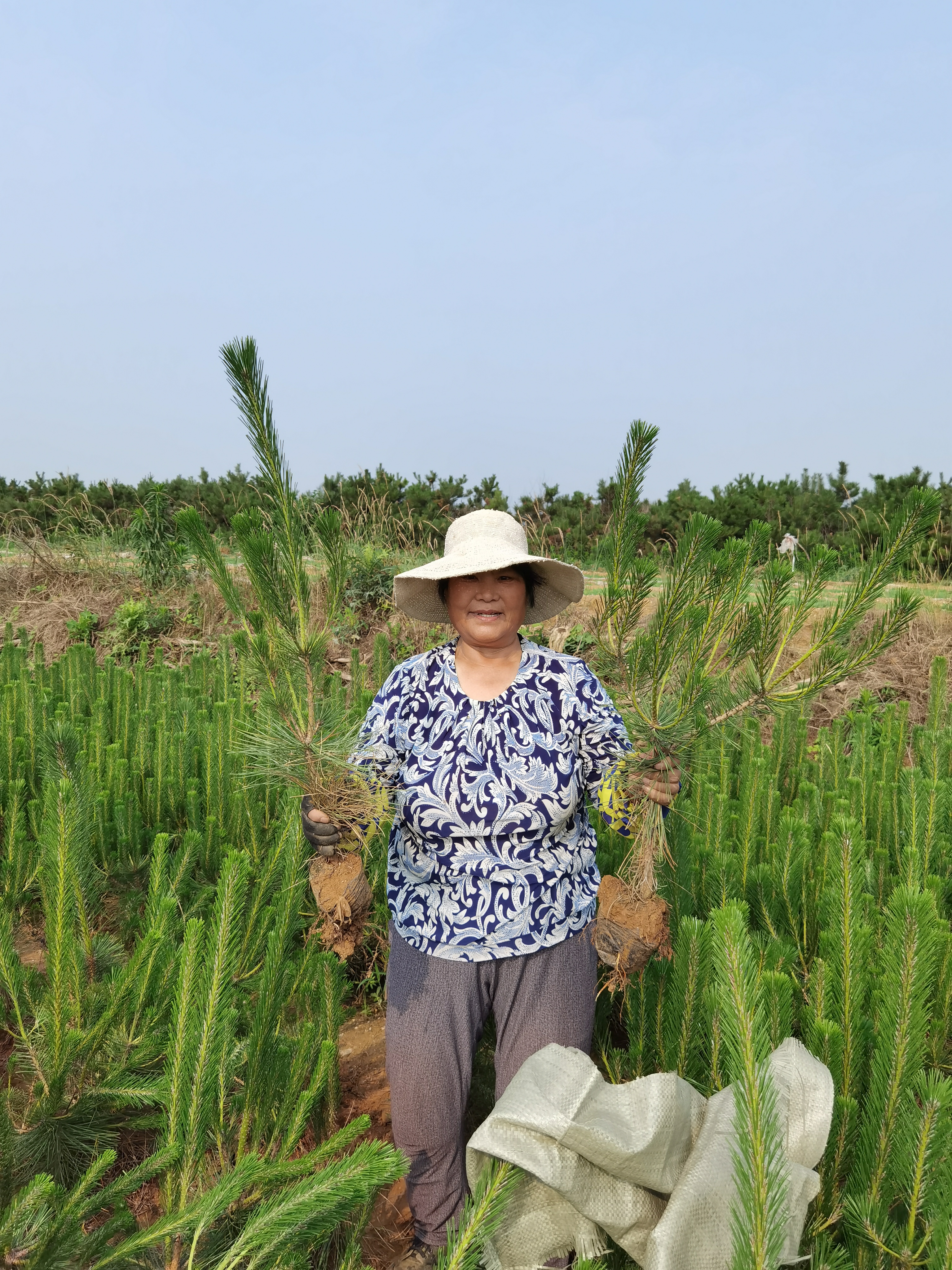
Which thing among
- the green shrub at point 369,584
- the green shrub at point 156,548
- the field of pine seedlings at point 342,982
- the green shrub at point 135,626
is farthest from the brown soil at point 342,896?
the green shrub at point 156,548

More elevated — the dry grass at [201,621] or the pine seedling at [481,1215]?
the dry grass at [201,621]

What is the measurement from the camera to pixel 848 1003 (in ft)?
5.68

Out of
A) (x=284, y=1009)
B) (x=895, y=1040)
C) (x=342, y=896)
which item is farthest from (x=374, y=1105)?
(x=895, y=1040)

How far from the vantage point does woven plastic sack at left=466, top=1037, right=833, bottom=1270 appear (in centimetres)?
134

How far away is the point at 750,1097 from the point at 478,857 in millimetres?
1076

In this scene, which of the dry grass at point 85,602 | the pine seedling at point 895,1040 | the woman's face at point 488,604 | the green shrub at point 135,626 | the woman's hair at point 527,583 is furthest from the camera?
the dry grass at point 85,602

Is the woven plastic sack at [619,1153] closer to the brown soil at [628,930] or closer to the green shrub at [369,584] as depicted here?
the brown soil at [628,930]

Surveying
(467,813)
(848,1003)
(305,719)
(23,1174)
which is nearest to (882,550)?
(848,1003)

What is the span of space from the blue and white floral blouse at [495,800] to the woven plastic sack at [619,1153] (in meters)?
0.52

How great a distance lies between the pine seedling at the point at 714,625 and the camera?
1.66 m

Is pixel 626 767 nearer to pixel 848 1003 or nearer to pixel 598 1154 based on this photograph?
pixel 848 1003

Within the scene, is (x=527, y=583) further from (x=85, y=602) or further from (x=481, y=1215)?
(x=85, y=602)

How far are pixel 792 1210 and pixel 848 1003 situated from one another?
517 millimetres

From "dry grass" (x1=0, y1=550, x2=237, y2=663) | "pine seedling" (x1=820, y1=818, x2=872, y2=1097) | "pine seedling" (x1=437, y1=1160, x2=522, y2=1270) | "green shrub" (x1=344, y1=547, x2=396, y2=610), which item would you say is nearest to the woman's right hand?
"pine seedling" (x1=437, y1=1160, x2=522, y2=1270)
